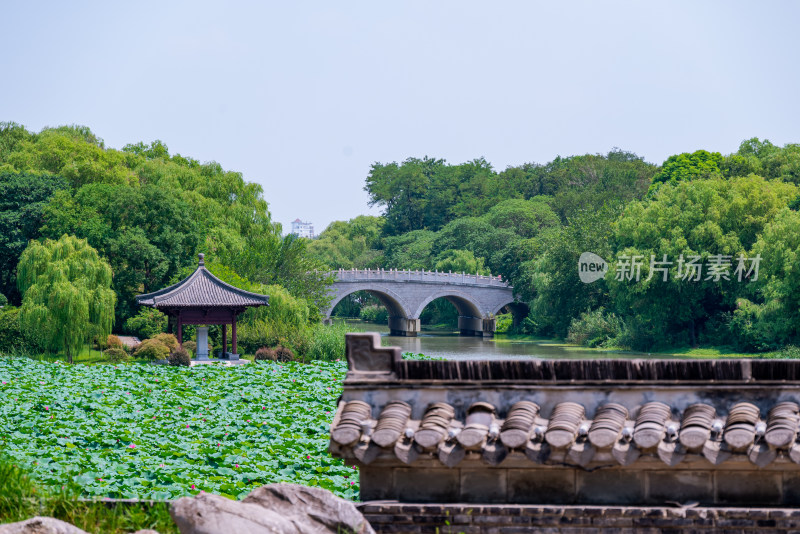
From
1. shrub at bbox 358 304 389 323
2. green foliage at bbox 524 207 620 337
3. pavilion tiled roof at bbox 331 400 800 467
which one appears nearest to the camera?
pavilion tiled roof at bbox 331 400 800 467

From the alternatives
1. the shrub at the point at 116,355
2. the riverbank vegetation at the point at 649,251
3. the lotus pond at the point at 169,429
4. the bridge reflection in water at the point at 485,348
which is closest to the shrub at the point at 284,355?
the shrub at the point at 116,355

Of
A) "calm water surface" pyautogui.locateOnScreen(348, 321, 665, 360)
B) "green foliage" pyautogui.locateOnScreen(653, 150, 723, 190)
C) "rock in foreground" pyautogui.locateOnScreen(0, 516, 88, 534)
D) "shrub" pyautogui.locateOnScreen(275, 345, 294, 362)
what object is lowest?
"calm water surface" pyautogui.locateOnScreen(348, 321, 665, 360)

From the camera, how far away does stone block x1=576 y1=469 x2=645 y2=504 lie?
5.16m

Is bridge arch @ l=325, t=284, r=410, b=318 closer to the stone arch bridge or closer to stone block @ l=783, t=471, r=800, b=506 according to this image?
the stone arch bridge

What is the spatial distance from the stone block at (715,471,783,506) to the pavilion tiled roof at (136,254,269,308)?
24.1 meters

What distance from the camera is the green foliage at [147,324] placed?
34531 millimetres

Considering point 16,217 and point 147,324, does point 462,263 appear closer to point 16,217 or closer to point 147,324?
point 147,324

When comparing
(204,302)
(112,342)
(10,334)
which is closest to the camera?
(204,302)

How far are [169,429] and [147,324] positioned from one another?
2203cm

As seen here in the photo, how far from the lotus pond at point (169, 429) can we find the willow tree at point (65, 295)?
8732 millimetres

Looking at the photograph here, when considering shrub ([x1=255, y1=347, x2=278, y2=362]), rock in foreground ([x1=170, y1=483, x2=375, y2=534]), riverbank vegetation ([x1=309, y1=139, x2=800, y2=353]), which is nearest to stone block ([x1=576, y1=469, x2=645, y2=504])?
rock in foreground ([x1=170, y1=483, x2=375, y2=534])

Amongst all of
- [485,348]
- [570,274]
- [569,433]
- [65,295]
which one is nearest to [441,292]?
[485,348]

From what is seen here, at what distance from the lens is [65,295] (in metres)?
30.2

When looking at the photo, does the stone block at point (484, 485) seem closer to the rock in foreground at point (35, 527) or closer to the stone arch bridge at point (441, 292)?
the rock in foreground at point (35, 527)
